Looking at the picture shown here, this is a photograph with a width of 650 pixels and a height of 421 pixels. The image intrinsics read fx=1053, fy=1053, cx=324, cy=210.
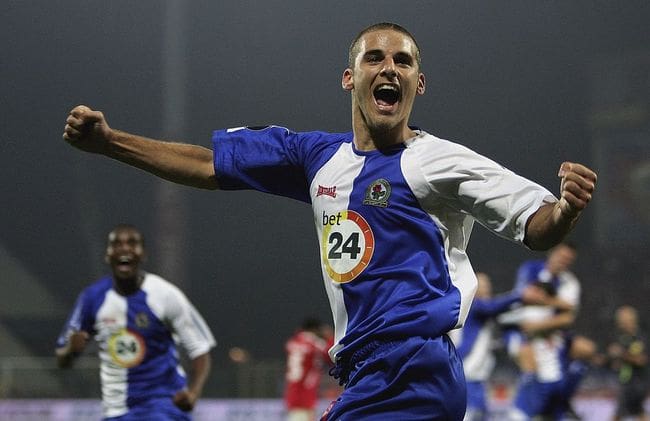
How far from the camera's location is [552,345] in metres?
10.1

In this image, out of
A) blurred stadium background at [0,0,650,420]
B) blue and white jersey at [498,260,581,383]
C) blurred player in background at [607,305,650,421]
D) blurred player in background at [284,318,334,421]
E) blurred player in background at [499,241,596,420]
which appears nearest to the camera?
blurred player in background at [499,241,596,420]

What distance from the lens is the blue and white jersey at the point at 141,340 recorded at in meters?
6.40

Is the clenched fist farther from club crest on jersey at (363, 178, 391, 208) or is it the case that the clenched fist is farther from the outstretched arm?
the outstretched arm

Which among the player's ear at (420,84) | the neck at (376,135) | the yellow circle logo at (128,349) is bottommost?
the yellow circle logo at (128,349)

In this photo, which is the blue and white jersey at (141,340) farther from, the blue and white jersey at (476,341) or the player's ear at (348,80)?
the blue and white jersey at (476,341)

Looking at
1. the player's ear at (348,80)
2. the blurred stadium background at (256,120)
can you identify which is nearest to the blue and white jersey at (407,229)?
the player's ear at (348,80)

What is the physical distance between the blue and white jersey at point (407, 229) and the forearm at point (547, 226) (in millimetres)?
49

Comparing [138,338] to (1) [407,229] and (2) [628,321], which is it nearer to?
(1) [407,229]

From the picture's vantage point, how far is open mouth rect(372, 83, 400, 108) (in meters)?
3.07

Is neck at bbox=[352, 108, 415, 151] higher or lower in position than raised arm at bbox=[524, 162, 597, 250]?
higher

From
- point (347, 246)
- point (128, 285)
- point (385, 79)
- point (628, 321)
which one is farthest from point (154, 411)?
point (628, 321)

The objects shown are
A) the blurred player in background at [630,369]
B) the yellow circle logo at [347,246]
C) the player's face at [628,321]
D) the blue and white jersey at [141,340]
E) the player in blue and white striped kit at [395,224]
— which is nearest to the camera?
the player in blue and white striped kit at [395,224]

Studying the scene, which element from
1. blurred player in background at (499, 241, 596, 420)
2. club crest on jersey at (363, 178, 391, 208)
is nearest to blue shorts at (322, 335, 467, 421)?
club crest on jersey at (363, 178, 391, 208)

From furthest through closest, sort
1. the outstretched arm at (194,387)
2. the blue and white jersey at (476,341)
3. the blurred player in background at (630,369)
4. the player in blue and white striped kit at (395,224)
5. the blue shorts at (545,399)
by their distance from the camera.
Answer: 1. the blurred player in background at (630,369)
2. the blue and white jersey at (476,341)
3. the blue shorts at (545,399)
4. the outstretched arm at (194,387)
5. the player in blue and white striped kit at (395,224)
